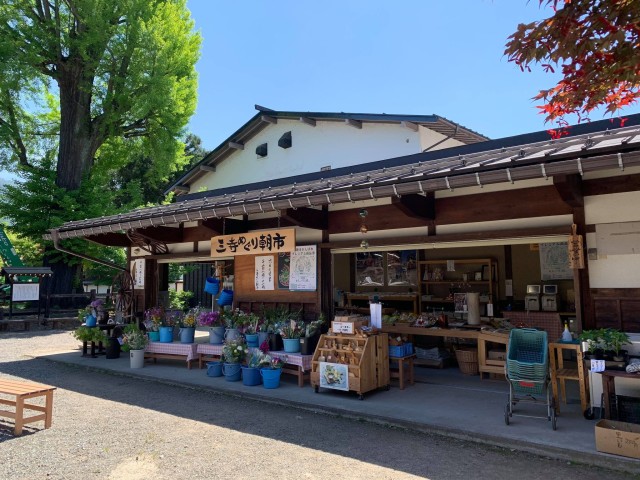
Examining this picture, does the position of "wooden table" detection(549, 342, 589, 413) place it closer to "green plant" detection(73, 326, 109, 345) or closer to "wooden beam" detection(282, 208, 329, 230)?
"wooden beam" detection(282, 208, 329, 230)

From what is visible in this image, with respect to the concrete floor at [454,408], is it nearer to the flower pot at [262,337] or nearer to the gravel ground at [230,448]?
the gravel ground at [230,448]

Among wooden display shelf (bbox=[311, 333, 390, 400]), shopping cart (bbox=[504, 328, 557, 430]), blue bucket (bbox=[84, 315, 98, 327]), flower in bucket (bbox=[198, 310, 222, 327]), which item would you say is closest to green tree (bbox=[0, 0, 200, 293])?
blue bucket (bbox=[84, 315, 98, 327])

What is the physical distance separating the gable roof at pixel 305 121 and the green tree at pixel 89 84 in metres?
3.98

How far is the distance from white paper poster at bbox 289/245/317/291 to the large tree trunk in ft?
43.9

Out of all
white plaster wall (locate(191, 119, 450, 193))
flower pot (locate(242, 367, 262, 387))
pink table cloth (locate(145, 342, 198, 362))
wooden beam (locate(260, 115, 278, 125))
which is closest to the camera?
flower pot (locate(242, 367, 262, 387))

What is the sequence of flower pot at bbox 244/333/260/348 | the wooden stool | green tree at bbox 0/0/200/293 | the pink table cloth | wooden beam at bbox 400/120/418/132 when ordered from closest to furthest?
the wooden stool, flower pot at bbox 244/333/260/348, the pink table cloth, wooden beam at bbox 400/120/418/132, green tree at bbox 0/0/200/293

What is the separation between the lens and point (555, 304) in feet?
31.8

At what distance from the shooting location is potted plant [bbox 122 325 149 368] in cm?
898

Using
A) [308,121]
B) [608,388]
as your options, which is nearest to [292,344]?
[608,388]

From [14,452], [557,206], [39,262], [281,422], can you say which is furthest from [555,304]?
[39,262]

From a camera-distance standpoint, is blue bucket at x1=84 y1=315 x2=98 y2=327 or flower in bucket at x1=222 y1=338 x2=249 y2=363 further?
blue bucket at x1=84 y1=315 x2=98 y2=327

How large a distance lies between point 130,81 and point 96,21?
7.86 ft

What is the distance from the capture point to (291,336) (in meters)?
7.59

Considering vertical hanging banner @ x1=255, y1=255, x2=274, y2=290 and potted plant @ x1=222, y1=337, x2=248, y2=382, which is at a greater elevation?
vertical hanging banner @ x1=255, y1=255, x2=274, y2=290
